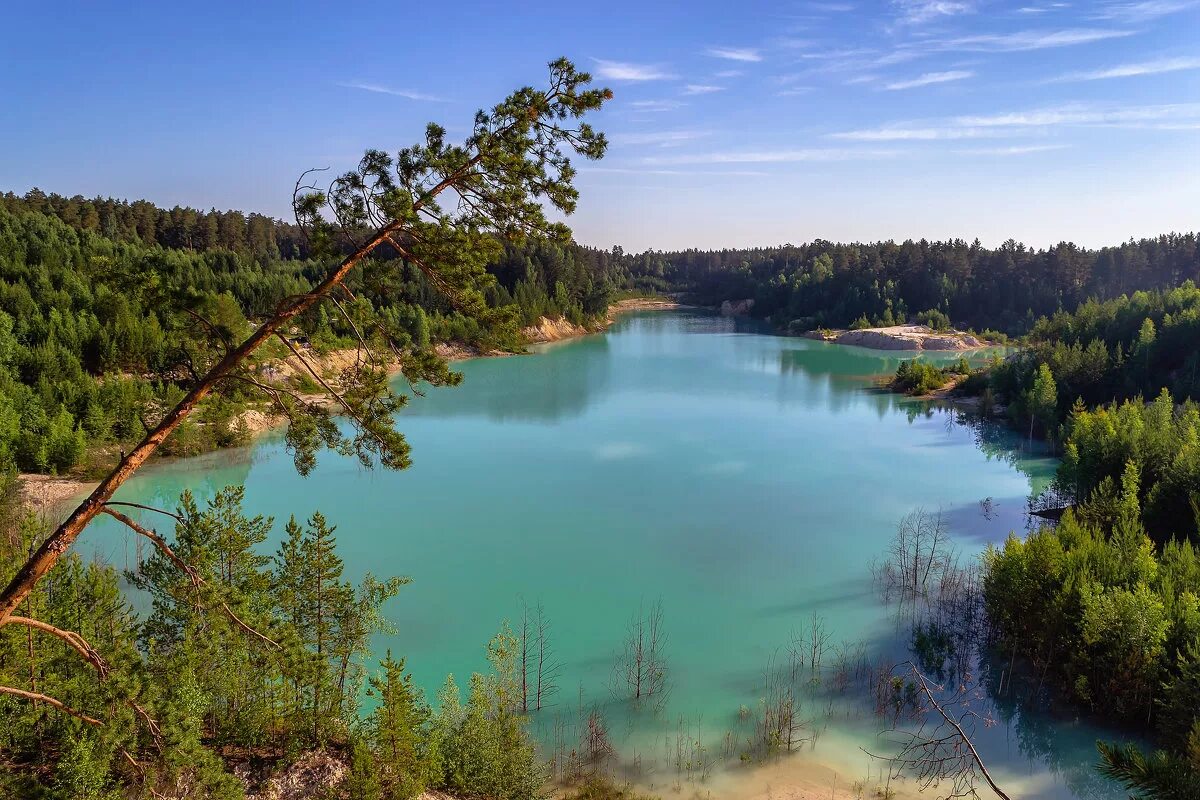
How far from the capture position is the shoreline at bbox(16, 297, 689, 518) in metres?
16.2

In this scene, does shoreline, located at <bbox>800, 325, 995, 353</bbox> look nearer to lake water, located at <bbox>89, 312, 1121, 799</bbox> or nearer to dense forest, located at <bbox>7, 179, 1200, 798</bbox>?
dense forest, located at <bbox>7, 179, 1200, 798</bbox>

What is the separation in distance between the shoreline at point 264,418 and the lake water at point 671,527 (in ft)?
3.65

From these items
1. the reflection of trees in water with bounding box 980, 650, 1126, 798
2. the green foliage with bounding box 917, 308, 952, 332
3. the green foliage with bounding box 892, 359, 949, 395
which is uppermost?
the green foliage with bounding box 917, 308, 952, 332

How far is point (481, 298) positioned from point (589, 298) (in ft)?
220

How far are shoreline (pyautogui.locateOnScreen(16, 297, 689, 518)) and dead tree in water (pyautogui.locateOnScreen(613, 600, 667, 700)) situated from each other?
5.13 metres

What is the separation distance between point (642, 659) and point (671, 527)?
6.27m

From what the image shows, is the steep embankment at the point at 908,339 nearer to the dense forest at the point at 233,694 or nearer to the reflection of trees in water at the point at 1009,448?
the reflection of trees in water at the point at 1009,448

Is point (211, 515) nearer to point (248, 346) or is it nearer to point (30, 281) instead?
point (248, 346)

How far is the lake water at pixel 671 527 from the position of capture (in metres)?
10.2

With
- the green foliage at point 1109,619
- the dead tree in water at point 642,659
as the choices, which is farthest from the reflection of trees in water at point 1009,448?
the dead tree in water at point 642,659

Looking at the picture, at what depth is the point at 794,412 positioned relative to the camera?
3319 cm

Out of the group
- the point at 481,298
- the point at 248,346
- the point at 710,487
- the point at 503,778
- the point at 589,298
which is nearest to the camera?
the point at 248,346

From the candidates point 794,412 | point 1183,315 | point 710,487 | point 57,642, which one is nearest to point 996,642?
point 710,487

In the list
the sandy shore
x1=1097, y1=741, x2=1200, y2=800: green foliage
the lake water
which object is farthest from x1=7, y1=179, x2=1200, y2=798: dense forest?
the lake water
